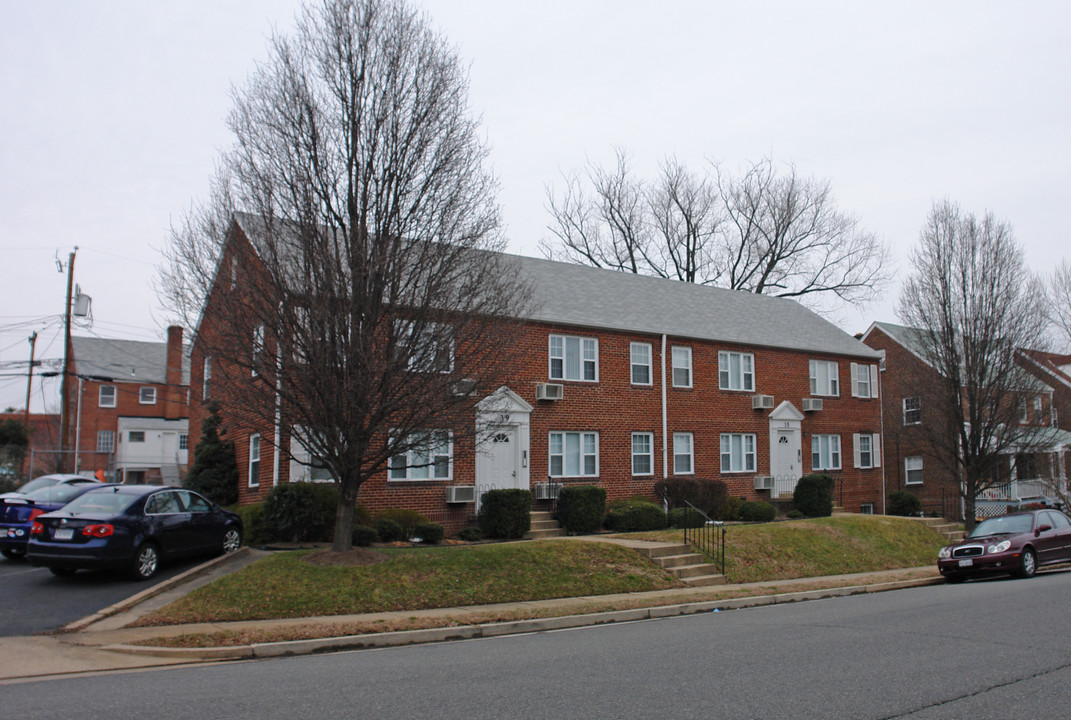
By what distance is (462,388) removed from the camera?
45.5 ft

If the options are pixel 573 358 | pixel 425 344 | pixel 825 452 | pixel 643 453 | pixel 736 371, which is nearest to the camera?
pixel 425 344

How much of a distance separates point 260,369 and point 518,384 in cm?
1091

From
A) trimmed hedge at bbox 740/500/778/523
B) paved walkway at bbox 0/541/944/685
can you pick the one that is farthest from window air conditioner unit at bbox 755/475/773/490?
paved walkway at bbox 0/541/944/685

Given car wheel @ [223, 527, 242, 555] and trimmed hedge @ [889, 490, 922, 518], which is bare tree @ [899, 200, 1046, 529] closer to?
trimmed hedge @ [889, 490, 922, 518]

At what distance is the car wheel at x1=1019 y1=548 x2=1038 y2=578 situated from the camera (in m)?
17.7

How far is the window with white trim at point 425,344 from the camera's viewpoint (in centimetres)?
1338

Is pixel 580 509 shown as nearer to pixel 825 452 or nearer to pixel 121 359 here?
pixel 825 452

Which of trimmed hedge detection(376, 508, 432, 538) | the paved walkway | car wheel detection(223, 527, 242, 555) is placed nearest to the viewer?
the paved walkway

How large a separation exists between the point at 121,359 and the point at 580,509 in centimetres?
4154

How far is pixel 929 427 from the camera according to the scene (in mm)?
25969

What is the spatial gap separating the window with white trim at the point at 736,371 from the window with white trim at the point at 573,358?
211 inches

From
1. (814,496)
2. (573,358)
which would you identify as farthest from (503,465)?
(814,496)

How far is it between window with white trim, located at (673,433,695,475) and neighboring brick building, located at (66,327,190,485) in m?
31.8

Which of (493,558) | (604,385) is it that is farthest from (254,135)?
(604,385)
